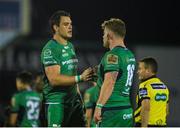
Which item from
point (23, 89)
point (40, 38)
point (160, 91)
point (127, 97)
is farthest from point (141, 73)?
point (40, 38)

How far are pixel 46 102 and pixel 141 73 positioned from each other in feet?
4.88

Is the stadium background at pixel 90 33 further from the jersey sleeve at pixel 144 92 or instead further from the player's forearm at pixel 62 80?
the player's forearm at pixel 62 80

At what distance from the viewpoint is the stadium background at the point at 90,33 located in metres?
18.7

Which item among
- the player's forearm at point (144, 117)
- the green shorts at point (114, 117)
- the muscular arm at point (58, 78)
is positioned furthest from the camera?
the player's forearm at point (144, 117)

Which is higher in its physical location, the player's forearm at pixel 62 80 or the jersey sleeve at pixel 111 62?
the jersey sleeve at pixel 111 62

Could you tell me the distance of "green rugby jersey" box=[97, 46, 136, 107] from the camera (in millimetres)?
8438

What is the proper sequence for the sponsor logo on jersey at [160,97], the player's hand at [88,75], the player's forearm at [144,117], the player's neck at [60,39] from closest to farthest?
the player's hand at [88,75], the player's neck at [60,39], the player's forearm at [144,117], the sponsor logo on jersey at [160,97]

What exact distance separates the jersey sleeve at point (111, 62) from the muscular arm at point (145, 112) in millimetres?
1219

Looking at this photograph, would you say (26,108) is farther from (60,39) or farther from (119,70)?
(119,70)

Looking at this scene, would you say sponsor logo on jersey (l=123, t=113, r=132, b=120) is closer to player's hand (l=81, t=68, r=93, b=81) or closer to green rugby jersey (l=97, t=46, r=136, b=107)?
green rugby jersey (l=97, t=46, r=136, b=107)

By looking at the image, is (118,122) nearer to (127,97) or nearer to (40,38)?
(127,97)

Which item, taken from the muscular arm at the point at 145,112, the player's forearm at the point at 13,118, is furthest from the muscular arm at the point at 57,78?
the player's forearm at the point at 13,118

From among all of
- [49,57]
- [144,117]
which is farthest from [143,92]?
[49,57]

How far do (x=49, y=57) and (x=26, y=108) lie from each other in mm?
4154
